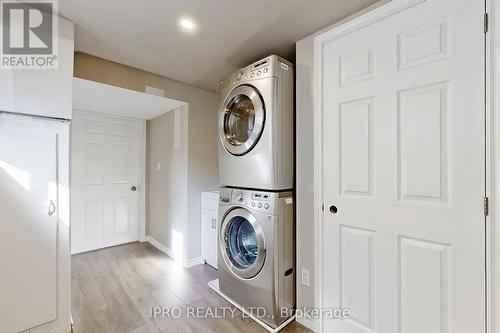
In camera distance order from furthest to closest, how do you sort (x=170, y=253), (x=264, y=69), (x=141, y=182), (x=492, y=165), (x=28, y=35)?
(x=141, y=182), (x=170, y=253), (x=264, y=69), (x=28, y=35), (x=492, y=165)

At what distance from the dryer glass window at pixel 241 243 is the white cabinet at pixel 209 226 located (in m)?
0.59

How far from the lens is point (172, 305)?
1.92 meters

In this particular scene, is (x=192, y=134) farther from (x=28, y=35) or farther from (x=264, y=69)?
(x=28, y=35)

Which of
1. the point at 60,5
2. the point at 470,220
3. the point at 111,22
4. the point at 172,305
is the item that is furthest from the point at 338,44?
the point at 172,305

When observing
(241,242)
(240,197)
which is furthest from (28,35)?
(241,242)

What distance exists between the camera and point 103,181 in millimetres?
3320

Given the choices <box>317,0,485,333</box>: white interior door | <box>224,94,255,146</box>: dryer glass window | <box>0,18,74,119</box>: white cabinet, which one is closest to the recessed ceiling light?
<box>224,94,255,146</box>: dryer glass window

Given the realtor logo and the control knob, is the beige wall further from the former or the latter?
the control knob

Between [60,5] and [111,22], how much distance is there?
274 mm

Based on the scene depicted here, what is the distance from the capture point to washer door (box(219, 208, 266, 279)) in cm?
178

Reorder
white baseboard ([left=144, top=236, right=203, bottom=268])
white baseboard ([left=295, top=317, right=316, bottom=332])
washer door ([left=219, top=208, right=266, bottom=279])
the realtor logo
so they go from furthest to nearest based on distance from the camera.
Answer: white baseboard ([left=144, top=236, right=203, bottom=268]) < washer door ([left=219, top=208, right=266, bottom=279]) < white baseboard ([left=295, top=317, right=316, bottom=332]) < the realtor logo

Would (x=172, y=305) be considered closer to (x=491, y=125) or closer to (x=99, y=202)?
(x=99, y=202)

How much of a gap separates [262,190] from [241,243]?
61 centimetres

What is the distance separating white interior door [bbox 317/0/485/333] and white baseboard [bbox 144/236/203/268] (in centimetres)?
171
